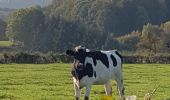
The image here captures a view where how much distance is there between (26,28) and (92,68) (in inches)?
4037

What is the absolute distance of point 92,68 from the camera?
16281mm

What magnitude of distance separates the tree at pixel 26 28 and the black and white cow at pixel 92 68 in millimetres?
97417

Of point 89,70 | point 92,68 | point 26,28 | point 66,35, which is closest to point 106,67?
point 92,68

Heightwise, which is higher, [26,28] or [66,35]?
[26,28]

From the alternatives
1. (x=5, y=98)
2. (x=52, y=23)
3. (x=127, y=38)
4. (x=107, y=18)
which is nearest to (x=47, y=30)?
(x=52, y=23)

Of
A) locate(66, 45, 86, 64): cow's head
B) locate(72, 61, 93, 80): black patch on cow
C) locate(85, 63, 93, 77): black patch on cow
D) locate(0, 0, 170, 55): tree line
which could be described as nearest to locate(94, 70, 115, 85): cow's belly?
locate(85, 63, 93, 77): black patch on cow

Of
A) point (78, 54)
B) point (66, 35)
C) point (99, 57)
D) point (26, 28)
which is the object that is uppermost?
point (78, 54)

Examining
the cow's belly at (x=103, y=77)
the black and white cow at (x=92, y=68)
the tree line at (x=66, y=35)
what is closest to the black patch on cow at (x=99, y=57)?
the black and white cow at (x=92, y=68)

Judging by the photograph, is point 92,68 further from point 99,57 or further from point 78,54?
point 99,57

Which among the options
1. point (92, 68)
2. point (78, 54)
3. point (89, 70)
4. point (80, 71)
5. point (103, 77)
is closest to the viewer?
point (80, 71)

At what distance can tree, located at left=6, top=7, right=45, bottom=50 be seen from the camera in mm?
115869

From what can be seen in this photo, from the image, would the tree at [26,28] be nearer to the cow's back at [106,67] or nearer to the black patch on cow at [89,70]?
the cow's back at [106,67]

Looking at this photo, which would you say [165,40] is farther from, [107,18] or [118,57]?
[118,57]

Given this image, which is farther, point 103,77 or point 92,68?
point 103,77
